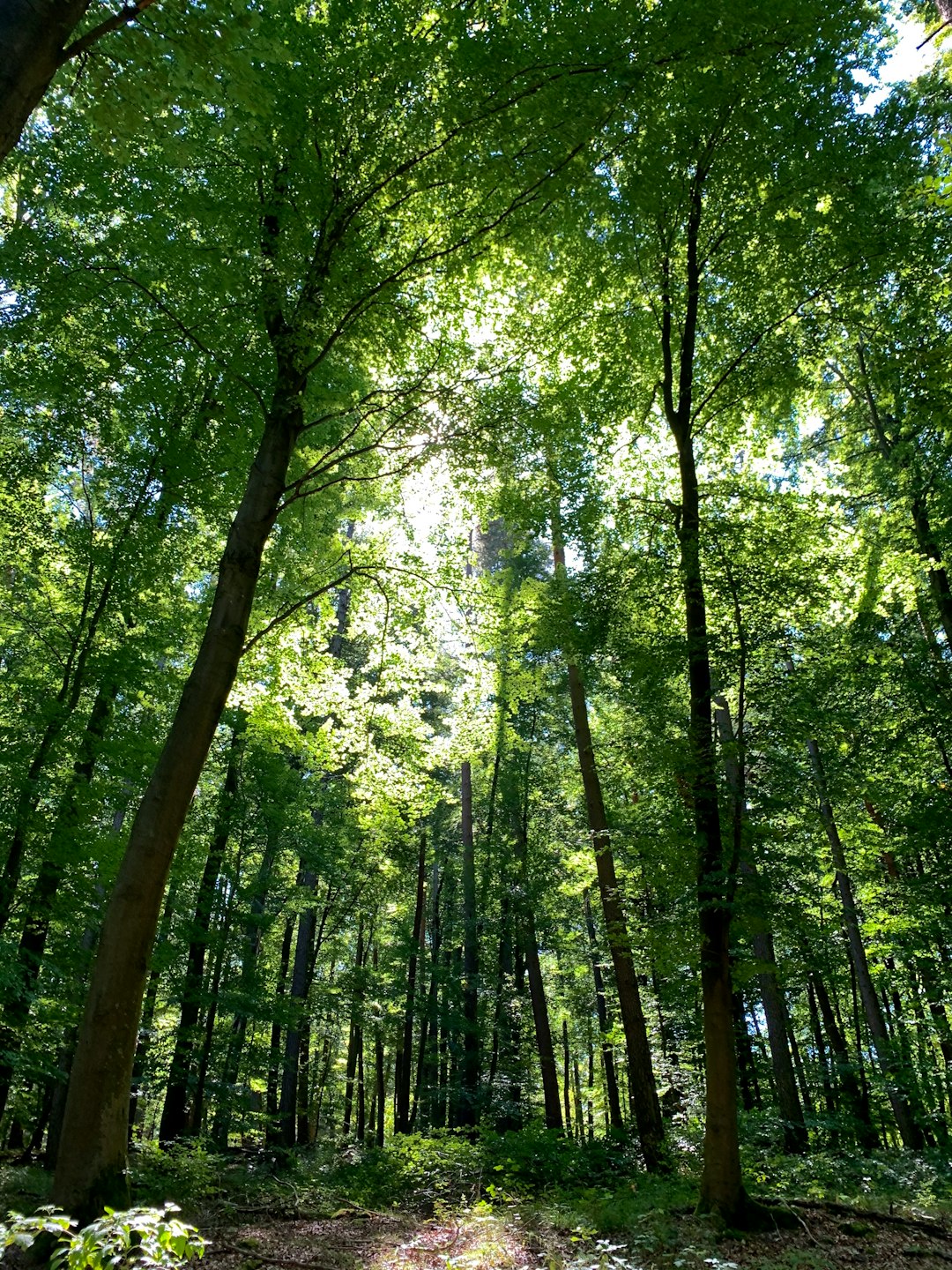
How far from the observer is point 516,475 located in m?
8.63

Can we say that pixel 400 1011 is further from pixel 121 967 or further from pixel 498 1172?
pixel 121 967

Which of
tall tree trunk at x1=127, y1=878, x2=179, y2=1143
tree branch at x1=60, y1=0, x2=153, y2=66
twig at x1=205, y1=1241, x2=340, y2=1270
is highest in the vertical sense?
tree branch at x1=60, y1=0, x2=153, y2=66

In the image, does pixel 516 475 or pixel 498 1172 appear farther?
pixel 498 1172

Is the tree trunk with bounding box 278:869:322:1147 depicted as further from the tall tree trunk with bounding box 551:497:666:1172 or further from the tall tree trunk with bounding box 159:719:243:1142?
the tall tree trunk with bounding box 551:497:666:1172

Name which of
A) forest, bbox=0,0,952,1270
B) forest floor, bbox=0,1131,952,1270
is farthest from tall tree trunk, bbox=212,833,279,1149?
forest floor, bbox=0,1131,952,1270

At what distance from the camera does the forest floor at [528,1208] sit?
5.82m

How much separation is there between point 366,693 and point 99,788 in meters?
3.42

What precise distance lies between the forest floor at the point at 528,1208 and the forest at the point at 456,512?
0.09m

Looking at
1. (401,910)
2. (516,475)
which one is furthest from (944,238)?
(401,910)

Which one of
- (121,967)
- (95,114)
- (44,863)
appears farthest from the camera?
(44,863)

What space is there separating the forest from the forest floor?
0.09 metres

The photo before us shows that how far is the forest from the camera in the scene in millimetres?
5867

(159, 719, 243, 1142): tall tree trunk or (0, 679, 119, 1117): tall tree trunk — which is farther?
(159, 719, 243, 1142): tall tree trunk

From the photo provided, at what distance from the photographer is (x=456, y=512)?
995 centimetres
